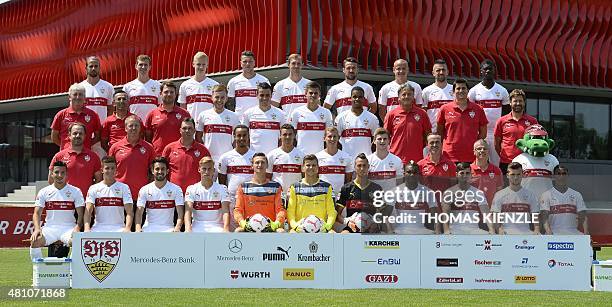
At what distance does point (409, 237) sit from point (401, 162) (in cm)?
227

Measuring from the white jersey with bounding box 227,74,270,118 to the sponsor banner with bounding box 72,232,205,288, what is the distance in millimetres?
3866

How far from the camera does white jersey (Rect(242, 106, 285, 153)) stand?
1488cm

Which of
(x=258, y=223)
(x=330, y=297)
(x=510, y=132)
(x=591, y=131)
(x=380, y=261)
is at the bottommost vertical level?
(x=330, y=297)

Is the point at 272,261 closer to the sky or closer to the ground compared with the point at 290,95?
closer to the ground

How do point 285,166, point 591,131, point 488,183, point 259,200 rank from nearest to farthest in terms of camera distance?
point 488,183
point 259,200
point 285,166
point 591,131

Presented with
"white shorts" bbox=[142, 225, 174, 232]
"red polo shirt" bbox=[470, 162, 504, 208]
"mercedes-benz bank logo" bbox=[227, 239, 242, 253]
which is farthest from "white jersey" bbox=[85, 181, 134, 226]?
"red polo shirt" bbox=[470, 162, 504, 208]

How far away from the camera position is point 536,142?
14.1 metres

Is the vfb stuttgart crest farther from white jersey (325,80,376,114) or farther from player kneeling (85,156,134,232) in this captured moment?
white jersey (325,80,376,114)

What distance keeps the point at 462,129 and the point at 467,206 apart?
2.66 metres

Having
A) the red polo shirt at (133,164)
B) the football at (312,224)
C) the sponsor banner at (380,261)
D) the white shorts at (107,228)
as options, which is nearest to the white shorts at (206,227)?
the white shorts at (107,228)

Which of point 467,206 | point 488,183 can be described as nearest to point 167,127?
point 467,206

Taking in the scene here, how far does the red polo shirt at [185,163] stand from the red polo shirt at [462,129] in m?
3.57

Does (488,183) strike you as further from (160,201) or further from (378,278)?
(160,201)

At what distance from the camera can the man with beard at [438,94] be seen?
15.5m
